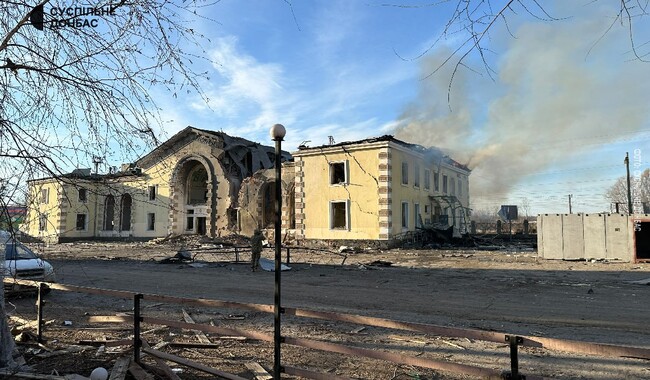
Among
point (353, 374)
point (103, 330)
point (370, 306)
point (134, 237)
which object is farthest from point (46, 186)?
point (134, 237)

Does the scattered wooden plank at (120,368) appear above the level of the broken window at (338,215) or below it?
below

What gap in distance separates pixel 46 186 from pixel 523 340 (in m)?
5.34

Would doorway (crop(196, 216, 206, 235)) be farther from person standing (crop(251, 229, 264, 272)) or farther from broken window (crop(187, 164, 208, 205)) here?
person standing (crop(251, 229, 264, 272))

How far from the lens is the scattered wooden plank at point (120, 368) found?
192 inches

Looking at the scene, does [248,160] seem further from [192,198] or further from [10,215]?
Answer: [10,215]

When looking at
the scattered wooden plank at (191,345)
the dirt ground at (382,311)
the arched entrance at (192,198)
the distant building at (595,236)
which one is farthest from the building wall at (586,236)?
the arched entrance at (192,198)

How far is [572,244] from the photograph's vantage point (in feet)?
68.4

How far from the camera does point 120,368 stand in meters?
5.10

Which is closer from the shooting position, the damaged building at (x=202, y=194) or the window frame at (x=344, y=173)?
the window frame at (x=344, y=173)

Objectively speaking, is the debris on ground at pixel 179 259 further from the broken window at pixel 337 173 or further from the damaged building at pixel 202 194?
the broken window at pixel 337 173

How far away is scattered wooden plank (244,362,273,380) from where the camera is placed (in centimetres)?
508

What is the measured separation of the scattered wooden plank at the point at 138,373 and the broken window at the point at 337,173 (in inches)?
→ 945


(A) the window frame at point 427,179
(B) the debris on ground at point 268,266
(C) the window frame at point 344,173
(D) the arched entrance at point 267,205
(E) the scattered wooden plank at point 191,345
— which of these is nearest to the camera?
(E) the scattered wooden plank at point 191,345

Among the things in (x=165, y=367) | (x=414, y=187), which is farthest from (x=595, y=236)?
(x=165, y=367)
